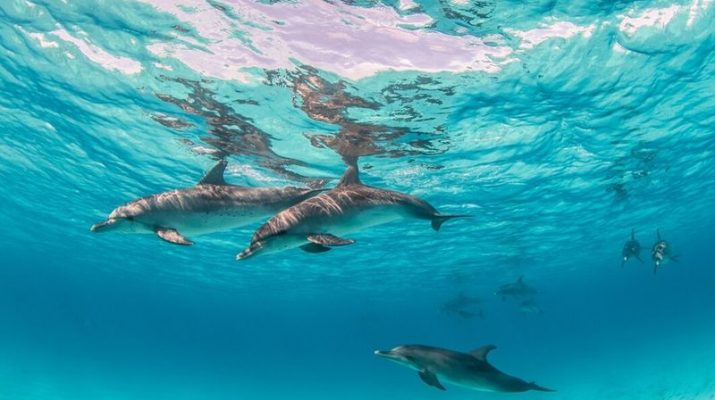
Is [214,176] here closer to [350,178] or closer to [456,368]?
[350,178]

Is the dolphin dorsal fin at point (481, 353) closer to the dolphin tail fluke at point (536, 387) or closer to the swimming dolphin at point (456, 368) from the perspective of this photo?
the swimming dolphin at point (456, 368)

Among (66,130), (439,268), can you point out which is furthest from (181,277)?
(66,130)

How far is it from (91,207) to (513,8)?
84.7 ft

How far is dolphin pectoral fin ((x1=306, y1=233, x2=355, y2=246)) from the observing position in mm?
6565

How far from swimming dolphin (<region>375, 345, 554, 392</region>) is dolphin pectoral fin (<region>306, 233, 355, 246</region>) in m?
2.49

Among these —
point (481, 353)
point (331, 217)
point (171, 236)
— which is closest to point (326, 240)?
point (331, 217)

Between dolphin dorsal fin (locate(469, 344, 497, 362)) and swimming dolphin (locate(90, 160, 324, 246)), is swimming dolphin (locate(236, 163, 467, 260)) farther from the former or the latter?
dolphin dorsal fin (locate(469, 344, 497, 362))

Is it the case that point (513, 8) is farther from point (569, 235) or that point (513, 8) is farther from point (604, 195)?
point (569, 235)

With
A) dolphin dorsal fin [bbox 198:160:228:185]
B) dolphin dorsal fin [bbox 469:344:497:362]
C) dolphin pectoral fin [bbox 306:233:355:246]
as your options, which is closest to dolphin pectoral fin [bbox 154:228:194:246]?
dolphin dorsal fin [bbox 198:160:228:185]

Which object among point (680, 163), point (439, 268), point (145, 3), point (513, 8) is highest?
point (439, 268)

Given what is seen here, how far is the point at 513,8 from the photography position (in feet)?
29.8

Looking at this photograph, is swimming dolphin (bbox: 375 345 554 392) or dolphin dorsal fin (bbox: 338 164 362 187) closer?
swimming dolphin (bbox: 375 345 554 392)

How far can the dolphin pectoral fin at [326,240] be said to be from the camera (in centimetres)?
656

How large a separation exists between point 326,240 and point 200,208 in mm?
3020
